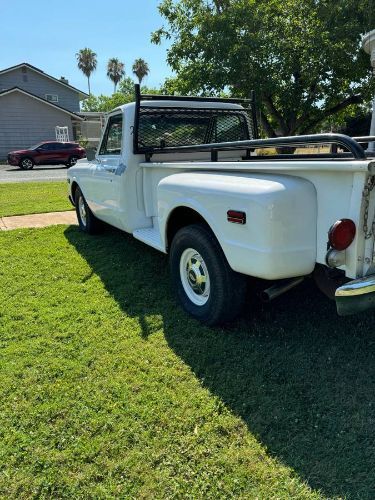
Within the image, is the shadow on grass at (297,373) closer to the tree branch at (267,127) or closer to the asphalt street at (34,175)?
the tree branch at (267,127)

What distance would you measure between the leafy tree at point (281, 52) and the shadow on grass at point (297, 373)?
971 centimetres

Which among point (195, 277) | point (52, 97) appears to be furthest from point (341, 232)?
point (52, 97)

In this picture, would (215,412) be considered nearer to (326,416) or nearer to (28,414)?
(326,416)

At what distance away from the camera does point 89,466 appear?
7.49 feet

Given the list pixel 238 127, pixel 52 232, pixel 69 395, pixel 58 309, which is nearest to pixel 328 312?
pixel 69 395

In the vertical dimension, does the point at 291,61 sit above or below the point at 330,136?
above

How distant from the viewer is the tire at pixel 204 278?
3.27m

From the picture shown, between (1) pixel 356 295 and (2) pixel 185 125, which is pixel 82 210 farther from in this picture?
(1) pixel 356 295

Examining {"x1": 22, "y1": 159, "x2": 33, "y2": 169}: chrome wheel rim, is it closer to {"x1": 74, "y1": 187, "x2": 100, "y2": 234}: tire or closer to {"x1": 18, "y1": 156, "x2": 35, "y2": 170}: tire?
{"x1": 18, "y1": 156, "x2": 35, "y2": 170}: tire

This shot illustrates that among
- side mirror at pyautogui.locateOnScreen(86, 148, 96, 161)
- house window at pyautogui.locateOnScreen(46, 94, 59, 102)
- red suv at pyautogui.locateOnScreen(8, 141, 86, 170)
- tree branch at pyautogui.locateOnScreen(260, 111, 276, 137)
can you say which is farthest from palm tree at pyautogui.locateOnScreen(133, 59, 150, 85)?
side mirror at pyautogui.locateOnScreen(86, 148, 96, 161)

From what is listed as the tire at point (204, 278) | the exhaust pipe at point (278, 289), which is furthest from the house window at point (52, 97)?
the exhaust pipe at point (278, 289)

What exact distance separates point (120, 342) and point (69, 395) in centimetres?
73

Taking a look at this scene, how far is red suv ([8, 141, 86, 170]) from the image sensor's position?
24.0 m

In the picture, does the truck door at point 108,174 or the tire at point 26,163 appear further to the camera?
the tire at point 26,163
